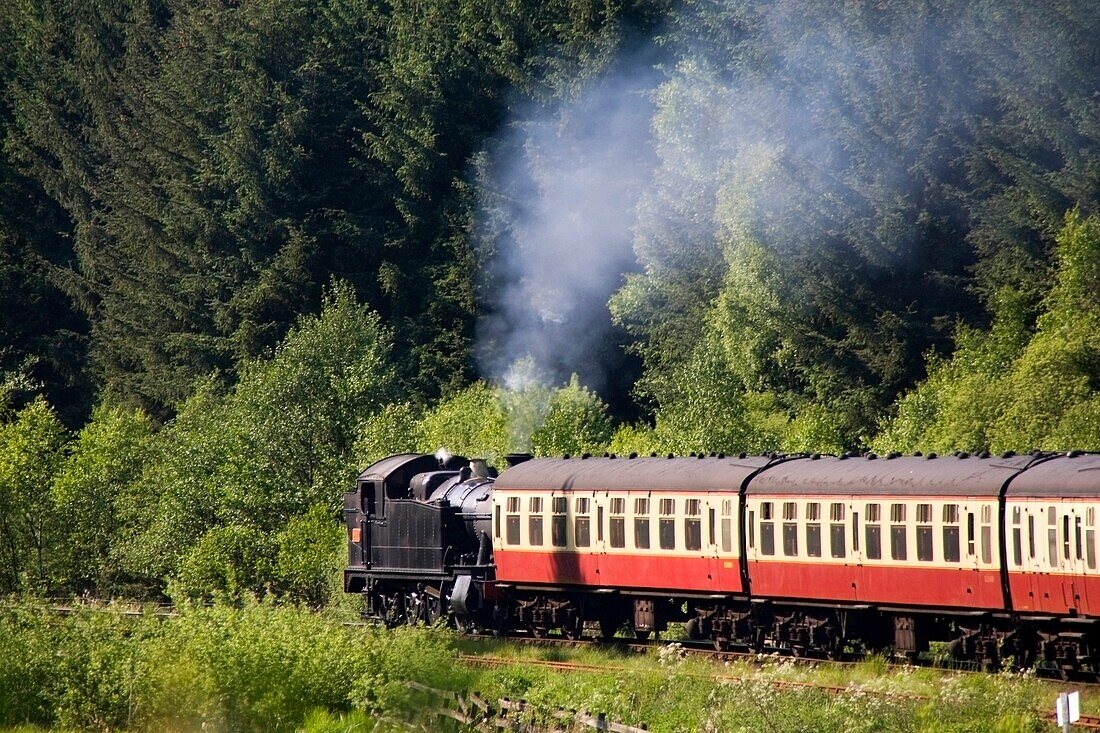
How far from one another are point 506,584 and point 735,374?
82.8 ft

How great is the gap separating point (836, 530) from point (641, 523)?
170 inches

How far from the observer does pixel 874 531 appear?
921 inches

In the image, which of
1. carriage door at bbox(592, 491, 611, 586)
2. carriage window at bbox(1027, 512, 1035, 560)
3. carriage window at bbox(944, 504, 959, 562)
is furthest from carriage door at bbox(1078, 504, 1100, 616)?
carriage door at bbox(592, 491, 611, 586)

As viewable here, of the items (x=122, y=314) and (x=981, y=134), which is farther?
(x=122, y=314)

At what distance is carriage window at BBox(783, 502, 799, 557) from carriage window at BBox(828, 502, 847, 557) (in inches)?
26.0

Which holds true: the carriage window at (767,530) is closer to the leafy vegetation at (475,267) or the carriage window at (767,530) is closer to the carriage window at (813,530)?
the carriage window at (813,530)

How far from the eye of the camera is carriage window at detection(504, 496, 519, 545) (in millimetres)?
29547

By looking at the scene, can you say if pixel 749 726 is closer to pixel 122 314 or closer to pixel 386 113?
pixel 386 113

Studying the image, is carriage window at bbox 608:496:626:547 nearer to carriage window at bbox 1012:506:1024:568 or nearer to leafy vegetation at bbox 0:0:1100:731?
leafy vegetation at bbox 0:0:1100:731

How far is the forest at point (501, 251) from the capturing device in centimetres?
4391

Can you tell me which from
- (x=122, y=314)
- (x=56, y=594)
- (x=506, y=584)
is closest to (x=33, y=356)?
(x=122, y=314)

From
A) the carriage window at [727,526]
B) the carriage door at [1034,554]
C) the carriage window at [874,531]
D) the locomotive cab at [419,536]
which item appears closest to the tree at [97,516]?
the locomotive cab at [419,536]

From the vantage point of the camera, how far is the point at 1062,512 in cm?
2036

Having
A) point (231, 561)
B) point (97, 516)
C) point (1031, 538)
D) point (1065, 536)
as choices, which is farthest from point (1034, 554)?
point (97, 516)
